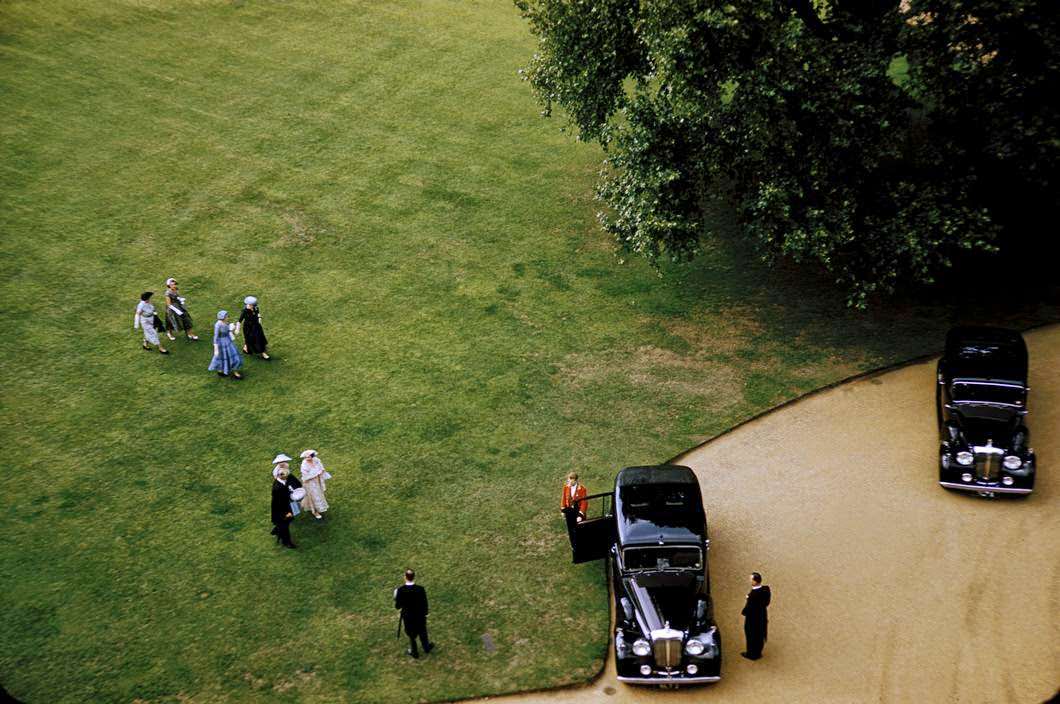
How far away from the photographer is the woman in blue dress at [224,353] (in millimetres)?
21344

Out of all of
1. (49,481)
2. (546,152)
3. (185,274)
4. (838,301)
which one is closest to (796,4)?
(838,301)

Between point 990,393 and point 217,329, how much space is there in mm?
16674

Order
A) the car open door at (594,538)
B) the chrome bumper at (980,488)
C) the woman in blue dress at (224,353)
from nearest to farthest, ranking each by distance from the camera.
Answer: the car open door at (594,538) → the chrome bumper at (980,488) → the woman in blue dress at (224,353)

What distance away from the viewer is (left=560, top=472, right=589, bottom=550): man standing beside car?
16.6m

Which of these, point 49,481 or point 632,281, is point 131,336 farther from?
point 632,281

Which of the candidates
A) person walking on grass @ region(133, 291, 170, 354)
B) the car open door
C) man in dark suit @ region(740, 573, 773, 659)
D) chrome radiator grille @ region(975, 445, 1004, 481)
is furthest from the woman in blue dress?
chrome radiator grille @ region(975, 445, 1004, 481)

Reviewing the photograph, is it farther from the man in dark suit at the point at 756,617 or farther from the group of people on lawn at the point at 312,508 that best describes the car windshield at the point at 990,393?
the group of people on lawn at the point at 312,508

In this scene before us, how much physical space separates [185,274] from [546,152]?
1257cm

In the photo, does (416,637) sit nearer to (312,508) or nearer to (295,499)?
(295,499)

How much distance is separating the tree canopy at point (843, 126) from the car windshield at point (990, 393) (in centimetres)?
281

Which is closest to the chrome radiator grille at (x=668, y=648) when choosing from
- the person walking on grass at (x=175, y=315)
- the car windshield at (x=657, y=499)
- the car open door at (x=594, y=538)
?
the car windshield at (x=657, y=499)

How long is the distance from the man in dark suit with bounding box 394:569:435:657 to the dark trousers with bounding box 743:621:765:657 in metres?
5.11

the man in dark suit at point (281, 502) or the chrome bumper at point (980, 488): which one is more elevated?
the man in dark suit at point (281, 502)

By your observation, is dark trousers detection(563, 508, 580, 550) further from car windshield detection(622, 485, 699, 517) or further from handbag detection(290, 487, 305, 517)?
handbag detection(290, 487, 305, 517)
